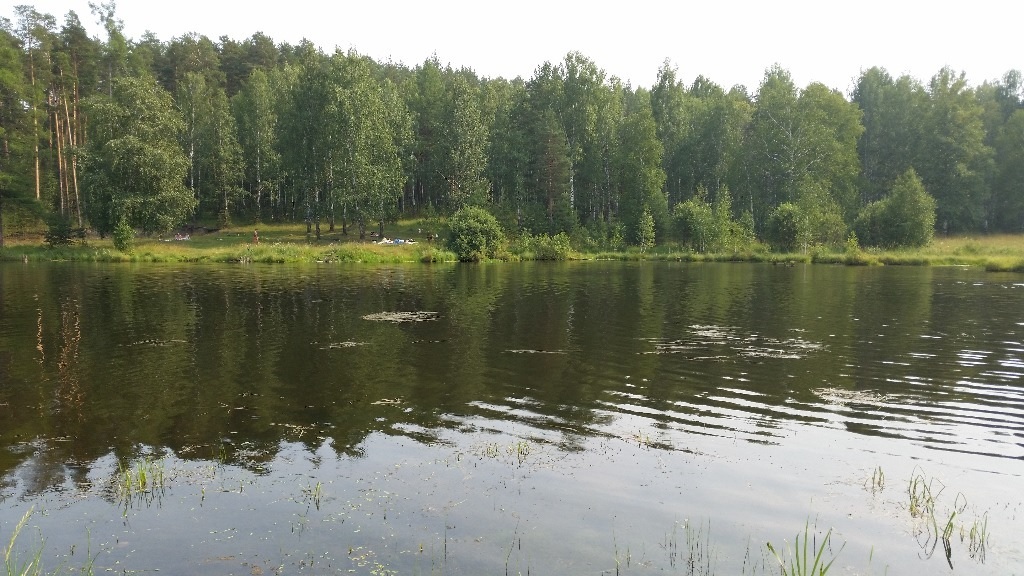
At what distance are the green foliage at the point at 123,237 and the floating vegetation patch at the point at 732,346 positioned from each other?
63.3m

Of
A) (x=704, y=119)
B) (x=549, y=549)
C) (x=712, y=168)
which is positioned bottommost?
(x=549, y=549)

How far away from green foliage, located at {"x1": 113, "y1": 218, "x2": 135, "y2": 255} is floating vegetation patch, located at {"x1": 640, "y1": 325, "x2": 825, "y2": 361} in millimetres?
63274

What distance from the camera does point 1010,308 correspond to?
32844 millimetres

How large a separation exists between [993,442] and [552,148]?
241 feet

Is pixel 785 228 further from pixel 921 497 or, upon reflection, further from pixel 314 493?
pixel 314 493

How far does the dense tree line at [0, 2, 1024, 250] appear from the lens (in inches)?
3022

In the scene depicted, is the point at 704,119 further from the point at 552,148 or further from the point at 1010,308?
the point at 1010,308

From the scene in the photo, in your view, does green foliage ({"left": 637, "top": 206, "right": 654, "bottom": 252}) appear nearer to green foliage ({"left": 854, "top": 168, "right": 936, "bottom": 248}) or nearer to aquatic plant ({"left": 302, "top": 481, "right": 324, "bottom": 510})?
green foliage ({"left": 854, "top": 168, "right": 936, "bottom": 248})

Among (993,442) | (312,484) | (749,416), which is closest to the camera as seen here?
(312,484)

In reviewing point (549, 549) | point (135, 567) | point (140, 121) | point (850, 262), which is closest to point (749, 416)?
point (549, 549)

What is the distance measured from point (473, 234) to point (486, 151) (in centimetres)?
2095

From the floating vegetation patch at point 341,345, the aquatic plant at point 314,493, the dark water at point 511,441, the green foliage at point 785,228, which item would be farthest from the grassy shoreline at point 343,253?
the aquatic plant at point 314,493

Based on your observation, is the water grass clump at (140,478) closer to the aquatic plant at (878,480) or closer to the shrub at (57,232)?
the aquatic plant at (878,480)

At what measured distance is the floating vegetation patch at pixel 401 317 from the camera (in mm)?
29641
